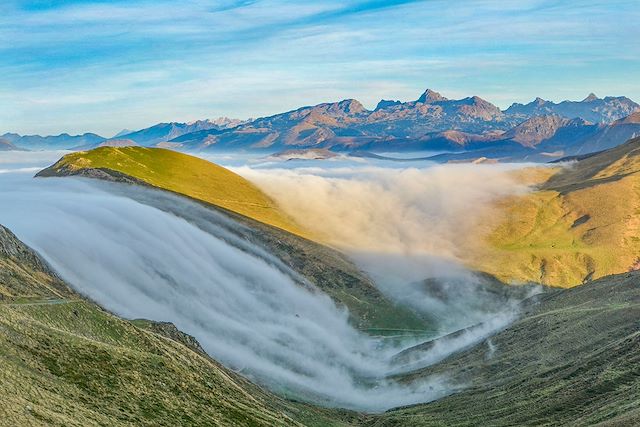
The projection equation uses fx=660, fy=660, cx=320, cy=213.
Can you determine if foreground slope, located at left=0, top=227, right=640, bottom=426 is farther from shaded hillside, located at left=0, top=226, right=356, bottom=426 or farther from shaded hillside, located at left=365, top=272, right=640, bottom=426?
shaded hillside, located at left=365, top=272, right=640, bottom=426

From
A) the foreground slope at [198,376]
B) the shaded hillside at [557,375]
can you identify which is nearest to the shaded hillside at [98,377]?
the foreground slope at [198,376]

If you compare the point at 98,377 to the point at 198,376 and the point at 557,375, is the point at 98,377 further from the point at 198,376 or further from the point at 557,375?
the point at 557,375

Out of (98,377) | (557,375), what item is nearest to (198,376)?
(98,377)

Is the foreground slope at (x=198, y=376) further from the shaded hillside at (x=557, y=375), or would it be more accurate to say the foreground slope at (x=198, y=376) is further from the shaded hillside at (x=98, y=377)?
the shaded hillside at (x=557, y=375)

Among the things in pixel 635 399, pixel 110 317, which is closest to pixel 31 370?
pixel 110 317

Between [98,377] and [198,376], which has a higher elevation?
[98,377]

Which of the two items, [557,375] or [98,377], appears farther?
[557,375]

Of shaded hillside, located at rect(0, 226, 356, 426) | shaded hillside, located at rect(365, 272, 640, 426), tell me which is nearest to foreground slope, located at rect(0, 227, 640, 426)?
shaded hillside, located at rect(0, 226, 356, 426)
